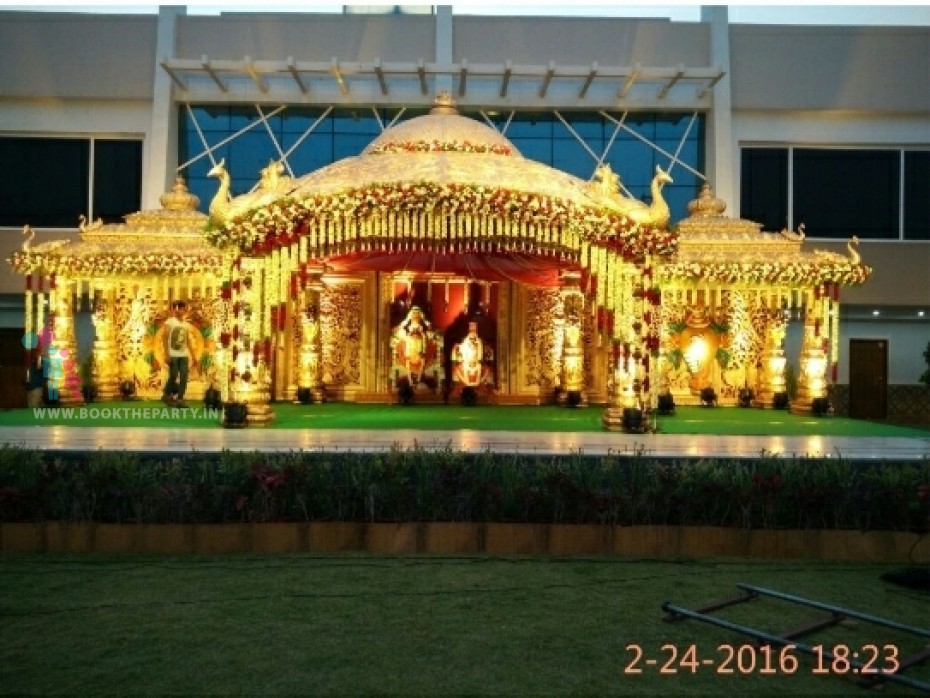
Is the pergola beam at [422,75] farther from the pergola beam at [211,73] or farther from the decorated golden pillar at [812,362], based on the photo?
the decorated golden pillar at [812,362]

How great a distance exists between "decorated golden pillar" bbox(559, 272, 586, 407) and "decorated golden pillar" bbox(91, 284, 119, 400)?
727 cm

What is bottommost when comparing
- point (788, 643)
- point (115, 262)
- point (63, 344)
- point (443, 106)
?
point (788, 643)

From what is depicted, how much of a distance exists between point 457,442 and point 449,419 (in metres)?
3.16

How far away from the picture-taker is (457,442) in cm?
927

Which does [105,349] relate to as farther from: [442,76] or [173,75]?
[442,76]

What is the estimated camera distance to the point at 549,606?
17.1 ft

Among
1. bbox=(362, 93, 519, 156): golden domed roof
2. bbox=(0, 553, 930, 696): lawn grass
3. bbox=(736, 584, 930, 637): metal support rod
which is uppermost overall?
bbox=(362, 93, 519, 156): golden domed roof

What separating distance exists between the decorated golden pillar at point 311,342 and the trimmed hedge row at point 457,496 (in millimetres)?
8511

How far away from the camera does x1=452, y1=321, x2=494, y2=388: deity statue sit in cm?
1530

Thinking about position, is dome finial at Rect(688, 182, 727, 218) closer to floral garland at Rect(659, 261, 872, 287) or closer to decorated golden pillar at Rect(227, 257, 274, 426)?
floral garland at Rect(659, 261, 872, 287)

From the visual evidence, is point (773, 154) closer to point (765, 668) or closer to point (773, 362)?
point (773, 362)

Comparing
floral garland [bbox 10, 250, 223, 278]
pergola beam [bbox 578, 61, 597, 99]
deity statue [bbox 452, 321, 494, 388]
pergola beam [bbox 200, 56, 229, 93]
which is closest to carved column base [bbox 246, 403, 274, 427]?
floral garland [bbox 10, 250, 223, 278]

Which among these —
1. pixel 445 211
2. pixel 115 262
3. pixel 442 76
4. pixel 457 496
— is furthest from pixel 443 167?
pixel 442 76

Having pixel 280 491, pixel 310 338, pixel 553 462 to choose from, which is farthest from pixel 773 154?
pixel 280 491
